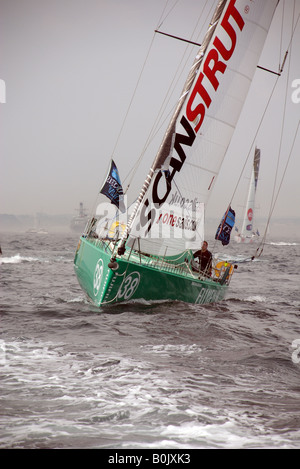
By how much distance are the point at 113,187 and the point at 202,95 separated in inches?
132

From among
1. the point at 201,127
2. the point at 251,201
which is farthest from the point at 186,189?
the point at 251,201

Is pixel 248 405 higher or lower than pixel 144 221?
lower

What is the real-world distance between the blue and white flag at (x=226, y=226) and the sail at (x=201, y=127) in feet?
2.72

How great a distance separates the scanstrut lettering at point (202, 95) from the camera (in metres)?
10.8

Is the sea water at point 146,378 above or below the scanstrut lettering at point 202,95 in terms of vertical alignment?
below

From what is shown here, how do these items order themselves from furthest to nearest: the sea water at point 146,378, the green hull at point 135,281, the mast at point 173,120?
1. the mast at point 173,120
2. the green hull at point 135,281
3. the sea water at point 146,378

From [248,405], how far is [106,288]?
16.5ft

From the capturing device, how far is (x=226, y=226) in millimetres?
12898

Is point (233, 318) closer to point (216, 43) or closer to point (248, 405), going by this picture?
point (248, 405)

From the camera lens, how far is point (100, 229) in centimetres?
1323

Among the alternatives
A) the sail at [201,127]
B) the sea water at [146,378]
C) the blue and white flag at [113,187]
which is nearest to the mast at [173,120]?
the sail at [201,127]

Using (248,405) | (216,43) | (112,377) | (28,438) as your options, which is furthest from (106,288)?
(216,43)

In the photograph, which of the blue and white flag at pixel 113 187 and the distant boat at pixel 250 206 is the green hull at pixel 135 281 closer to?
the blue and white flag at pixel 113 187

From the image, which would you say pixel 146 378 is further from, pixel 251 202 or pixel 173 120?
pixel 251 202
